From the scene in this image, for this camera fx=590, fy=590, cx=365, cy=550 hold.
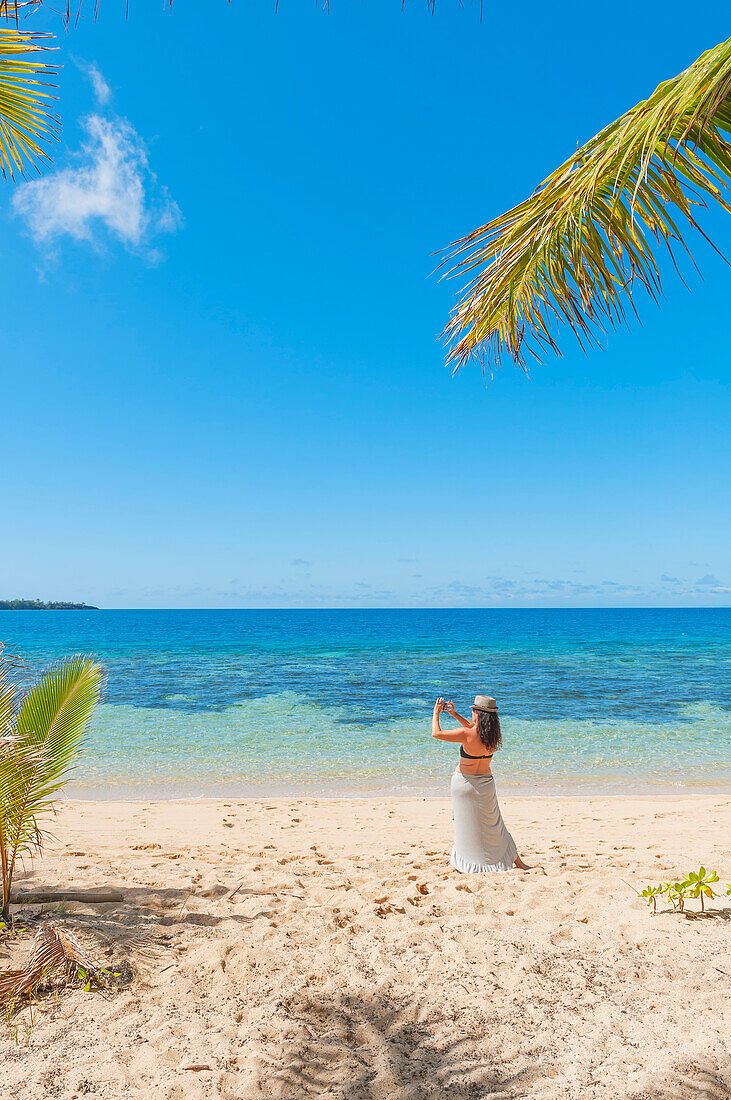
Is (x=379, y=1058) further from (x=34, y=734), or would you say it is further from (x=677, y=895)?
(x=34, y=734)

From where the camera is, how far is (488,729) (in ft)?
17.8

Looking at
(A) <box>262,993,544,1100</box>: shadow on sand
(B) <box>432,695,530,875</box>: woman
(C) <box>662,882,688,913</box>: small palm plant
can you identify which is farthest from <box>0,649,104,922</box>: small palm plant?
(C) <box>662,882,688,913</box>: small palm plant

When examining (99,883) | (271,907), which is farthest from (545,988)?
(99,883)

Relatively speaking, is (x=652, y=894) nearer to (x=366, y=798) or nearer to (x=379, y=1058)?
(x=379, y=1058)

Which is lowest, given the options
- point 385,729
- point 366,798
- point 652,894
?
point 385,729

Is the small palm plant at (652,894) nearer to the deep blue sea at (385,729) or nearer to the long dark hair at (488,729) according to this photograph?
the long dark hair at (488,729)

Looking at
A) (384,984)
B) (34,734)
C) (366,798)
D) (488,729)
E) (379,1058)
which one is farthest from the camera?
(366,798)

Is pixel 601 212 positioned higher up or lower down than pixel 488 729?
higher up

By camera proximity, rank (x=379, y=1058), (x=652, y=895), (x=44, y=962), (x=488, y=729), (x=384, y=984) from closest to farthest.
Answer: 1. (x=379, y=1058)
2. (x=44, y=962)
3. (x=384, y=984)
4. (x=652, y=895)
5. (x=488, y=729)

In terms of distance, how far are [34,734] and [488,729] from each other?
3.68 m

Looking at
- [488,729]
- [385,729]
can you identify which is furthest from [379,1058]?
[385,729]

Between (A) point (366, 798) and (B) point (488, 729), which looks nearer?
(B) point (488, 729)

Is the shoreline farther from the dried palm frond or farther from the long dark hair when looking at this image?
the dried palm frond

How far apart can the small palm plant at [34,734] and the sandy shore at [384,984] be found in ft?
2.45
